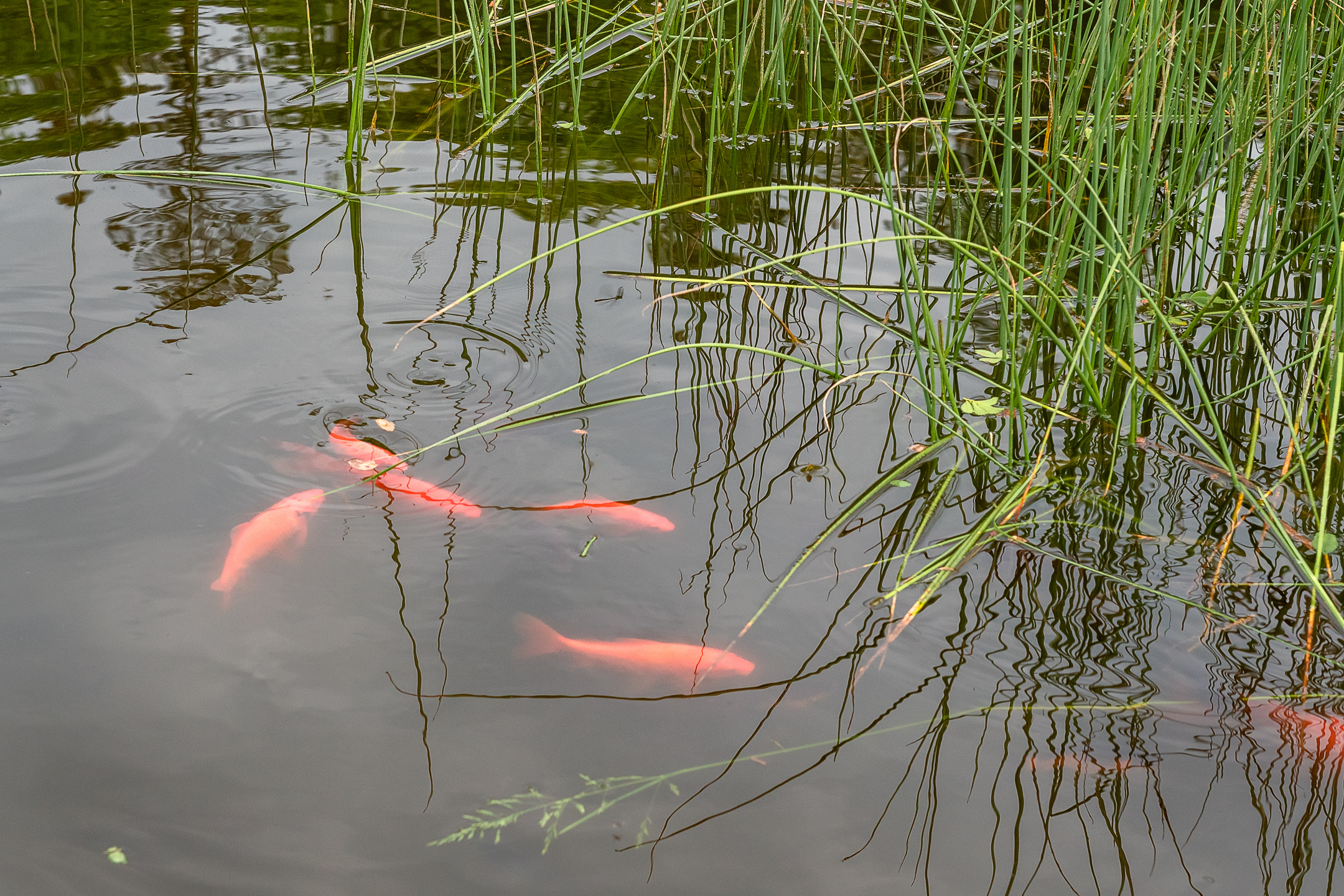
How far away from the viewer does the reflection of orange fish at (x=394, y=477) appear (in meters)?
1.80

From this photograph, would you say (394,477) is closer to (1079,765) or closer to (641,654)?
(641,654)

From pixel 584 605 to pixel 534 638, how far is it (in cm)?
10

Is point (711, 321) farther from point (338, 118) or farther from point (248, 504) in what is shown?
point (338, 118)

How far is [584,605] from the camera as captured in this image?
1621 mm

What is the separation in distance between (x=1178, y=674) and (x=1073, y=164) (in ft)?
3.18

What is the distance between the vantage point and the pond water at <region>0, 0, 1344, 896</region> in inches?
50.9

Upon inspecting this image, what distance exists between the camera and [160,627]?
155 centimetres

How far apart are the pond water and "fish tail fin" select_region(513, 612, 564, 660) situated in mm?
14

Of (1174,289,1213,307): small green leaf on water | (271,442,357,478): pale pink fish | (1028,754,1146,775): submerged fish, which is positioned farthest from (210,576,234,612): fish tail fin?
(1174,289,1213,307): small green leaf on water

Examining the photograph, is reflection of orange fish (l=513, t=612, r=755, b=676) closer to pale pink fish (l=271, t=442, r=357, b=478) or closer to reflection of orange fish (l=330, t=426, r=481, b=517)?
reflection of orange fish (l=330, t=426, r=481, b=517)

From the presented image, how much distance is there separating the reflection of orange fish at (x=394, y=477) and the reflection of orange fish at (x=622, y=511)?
15cm

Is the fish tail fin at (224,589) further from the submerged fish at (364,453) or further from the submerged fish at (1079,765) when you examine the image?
the submerged fish at (1079,765)

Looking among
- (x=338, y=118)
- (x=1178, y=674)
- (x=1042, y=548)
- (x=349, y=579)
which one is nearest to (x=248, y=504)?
(x=349, y=579)

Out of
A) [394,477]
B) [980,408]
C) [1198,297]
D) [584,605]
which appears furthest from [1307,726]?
[394,477]
